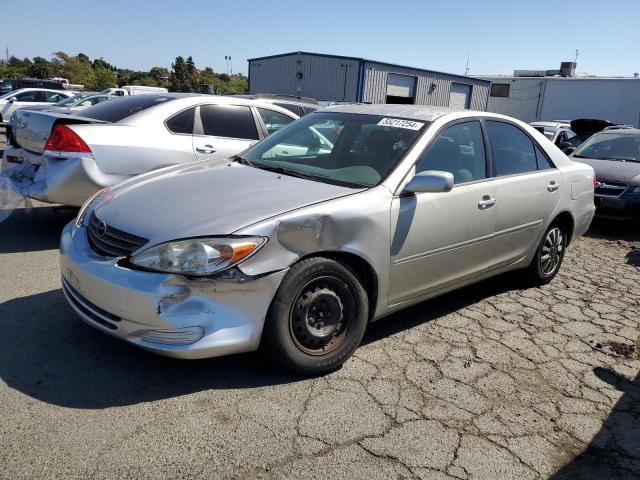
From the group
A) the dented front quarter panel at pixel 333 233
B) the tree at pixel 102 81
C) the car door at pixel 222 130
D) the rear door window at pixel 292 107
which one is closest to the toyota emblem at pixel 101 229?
the dented front quarter panel at pixel 333 233

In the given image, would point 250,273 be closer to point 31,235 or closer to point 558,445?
point 558,445

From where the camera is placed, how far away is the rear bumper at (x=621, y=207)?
24.9 feet

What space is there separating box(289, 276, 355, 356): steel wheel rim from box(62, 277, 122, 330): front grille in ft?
3.08

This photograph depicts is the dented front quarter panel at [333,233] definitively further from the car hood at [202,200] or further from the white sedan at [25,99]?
the white sedan at [25,99]

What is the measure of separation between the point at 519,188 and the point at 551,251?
1051 mm

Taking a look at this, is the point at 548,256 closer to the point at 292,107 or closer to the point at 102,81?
the point at 292,107

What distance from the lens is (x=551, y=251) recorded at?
16.4 ft

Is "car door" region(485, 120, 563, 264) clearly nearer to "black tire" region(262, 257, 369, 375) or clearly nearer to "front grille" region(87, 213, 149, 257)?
"black tire" region(262, 257, 369, 375)

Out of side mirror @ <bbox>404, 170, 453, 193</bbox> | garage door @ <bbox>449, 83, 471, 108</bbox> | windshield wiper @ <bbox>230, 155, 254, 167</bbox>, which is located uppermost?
garage door @ <bbox>449, 83, 471, 108</bbox>

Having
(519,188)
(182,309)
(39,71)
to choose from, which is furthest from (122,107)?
(39,71)

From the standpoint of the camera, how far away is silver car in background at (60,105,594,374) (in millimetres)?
2670

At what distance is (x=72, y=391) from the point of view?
2748 millimetres

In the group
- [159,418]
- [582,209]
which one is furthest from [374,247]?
[582,209]

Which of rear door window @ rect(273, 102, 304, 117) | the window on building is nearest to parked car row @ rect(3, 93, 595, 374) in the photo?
rear door window @ rect(273, 102, 304, 117)
